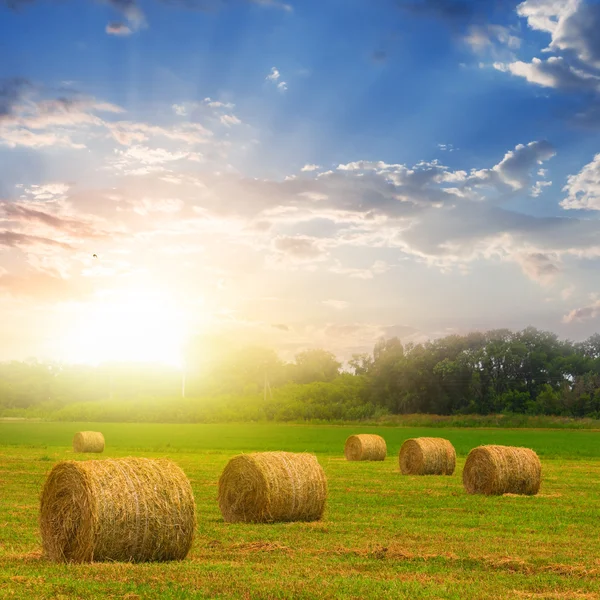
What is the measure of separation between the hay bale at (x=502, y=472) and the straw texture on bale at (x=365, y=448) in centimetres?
1454

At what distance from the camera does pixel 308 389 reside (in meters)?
127

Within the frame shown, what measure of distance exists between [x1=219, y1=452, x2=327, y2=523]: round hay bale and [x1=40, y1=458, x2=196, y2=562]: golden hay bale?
14.4 feet

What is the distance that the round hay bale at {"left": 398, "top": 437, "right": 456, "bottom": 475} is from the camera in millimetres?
30578

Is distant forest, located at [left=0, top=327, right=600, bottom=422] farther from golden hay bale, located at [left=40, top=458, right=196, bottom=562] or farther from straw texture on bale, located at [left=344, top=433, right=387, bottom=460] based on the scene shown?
golden hay bale, located at [left=40, top=458, right=196, bottom=562]

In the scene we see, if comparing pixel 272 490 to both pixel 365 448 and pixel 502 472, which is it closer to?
pixel 502 472

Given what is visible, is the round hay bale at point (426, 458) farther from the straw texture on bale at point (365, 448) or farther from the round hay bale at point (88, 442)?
the round hay bale at point (88, 442)

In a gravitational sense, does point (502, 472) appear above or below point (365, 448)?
above

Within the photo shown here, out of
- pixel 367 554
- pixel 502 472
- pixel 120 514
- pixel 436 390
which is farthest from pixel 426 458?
pixel 436 390

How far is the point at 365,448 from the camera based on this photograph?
127 ft

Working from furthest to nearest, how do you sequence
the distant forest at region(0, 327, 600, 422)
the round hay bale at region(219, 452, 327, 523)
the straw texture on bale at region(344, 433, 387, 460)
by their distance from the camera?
the distant forest at region(0, 327, 600, 422), the straw texture on bale at region(344, 433, 387, 460), the round hay bale at region(219, 452, 327, 523)

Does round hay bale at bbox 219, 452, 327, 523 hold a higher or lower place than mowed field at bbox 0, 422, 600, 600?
higher

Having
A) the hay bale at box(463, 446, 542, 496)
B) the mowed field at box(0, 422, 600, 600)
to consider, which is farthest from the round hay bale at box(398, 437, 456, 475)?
the hay bale at box(463, 446, 542, 496)

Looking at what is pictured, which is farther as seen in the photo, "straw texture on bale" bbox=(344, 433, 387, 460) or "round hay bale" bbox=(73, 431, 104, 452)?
"round hay bale" bbox=(73, 431, 104, 452)

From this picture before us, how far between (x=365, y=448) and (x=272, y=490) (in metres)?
21.8
